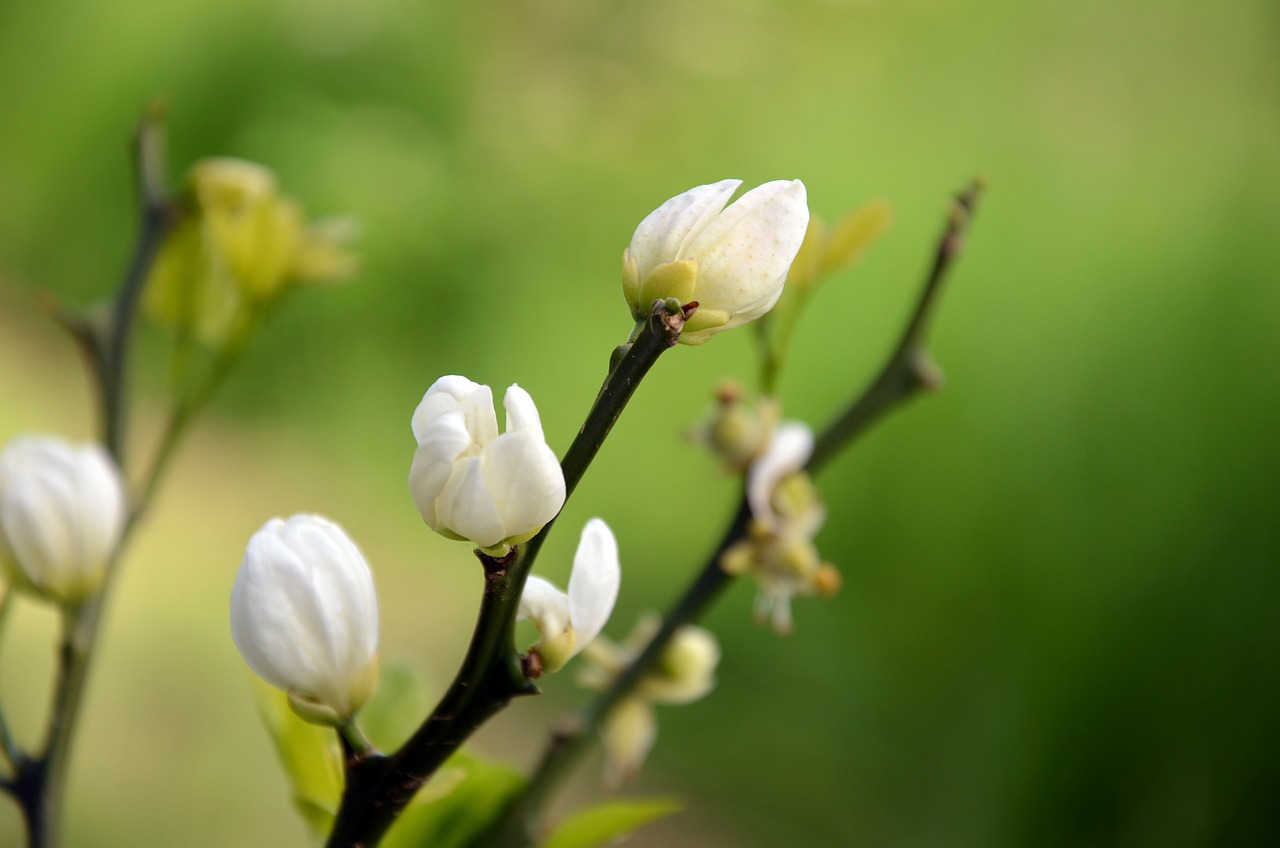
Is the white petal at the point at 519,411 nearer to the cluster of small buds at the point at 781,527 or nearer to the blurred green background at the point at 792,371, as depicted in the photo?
the cluster of small buds at the point at 781,527

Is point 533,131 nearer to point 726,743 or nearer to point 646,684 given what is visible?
point 726,743

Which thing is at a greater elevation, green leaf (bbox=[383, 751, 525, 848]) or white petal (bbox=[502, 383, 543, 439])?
white petal (bbox=[502, 383, 543, 439])

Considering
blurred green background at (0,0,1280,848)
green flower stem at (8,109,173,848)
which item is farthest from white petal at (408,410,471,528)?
blurred green background at (0,0,1280,848)

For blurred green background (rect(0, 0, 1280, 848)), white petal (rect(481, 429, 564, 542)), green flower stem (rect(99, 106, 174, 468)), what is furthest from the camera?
blurred green background (rect(0, 0, 1280, 848))

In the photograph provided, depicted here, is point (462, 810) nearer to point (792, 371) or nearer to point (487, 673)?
point (487, 673)

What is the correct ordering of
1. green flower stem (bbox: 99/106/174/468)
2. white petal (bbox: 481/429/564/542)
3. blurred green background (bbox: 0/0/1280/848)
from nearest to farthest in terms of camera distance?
white petal (bbox: 481/429/564/542) < green flower stem (bbox: 99/106/174/468) < blurred green background (bbox: 0/0/1280/848)

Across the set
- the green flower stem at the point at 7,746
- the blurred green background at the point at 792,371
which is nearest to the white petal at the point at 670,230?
the green flower stem at the point at 7,746

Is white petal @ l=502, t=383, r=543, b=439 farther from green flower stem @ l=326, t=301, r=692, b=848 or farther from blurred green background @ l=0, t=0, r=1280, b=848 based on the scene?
Result: blurred green background @ l=0, t=0, r=1280, b=848
